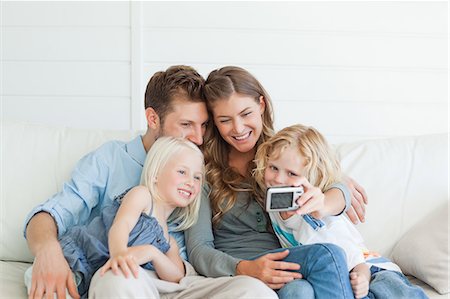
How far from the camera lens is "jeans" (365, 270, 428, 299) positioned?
170 centimetres

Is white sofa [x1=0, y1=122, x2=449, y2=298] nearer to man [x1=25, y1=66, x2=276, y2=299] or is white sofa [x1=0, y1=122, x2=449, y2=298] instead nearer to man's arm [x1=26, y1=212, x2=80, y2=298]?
man [x1=25, y1=66, x2=276, y2=299]

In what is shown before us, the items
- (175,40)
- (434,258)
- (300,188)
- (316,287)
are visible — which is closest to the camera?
(316,287)

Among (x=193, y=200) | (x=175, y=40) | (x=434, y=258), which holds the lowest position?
(x=434, y=258)

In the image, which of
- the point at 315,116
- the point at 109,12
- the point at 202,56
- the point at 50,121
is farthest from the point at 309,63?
A: the point at 50,121

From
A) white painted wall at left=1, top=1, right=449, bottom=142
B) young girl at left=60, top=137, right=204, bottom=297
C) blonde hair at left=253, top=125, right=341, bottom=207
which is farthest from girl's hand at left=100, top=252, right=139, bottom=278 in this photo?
white painted wall at left=1, top=1, right=449, bottom=142

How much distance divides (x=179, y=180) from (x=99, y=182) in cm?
29

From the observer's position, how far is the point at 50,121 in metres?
3.04

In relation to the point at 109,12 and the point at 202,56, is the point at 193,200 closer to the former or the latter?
the point at 202,56

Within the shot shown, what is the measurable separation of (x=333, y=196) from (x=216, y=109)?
45 cm

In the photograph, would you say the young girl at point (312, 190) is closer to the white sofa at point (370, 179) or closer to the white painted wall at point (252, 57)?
the white sofa at point (370, 179)

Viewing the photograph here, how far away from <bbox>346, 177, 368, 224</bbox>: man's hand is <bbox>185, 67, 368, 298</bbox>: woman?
0.33 feet

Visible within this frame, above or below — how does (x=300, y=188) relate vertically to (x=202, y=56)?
below

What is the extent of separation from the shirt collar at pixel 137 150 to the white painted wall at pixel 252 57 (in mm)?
910

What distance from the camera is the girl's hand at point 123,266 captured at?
1562 millimetres
